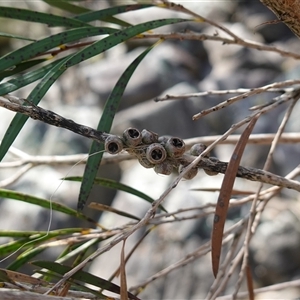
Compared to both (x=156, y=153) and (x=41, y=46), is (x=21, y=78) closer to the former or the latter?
(x=41, y=46)

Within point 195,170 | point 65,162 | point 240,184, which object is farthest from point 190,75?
point 195,170

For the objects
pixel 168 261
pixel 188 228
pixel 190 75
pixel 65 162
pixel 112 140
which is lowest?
pixel 112 140

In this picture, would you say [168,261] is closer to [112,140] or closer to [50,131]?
[50,131]

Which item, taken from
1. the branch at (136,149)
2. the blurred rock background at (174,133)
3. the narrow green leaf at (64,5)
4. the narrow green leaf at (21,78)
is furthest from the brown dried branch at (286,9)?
the blurred rock background at (174,133)

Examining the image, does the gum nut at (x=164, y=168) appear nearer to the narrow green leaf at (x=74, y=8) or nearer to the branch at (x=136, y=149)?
the branch at (x=136, y=149)

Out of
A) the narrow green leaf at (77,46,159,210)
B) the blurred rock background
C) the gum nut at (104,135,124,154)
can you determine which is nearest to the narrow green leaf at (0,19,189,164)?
the narrow green leaf at (77,46,159,210)

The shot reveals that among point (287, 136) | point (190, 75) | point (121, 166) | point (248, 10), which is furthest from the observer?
point (248, 10)

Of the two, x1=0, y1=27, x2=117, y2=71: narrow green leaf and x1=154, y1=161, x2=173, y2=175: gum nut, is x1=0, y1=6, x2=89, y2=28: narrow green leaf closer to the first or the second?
x1=0, y1=27, x2=117, y2=71: narrow green leaf
